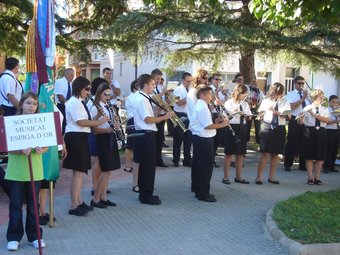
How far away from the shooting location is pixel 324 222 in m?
6.48

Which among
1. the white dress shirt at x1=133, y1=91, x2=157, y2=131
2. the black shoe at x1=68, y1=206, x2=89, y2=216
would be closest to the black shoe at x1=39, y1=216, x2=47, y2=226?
the black shoe at x1=68, y1=206, x2=89, y2=216

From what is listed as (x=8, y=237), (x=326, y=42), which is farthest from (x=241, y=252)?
(x=326, y=42)

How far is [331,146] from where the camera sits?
443 inches

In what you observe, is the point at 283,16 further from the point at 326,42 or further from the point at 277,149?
the point at 326,42

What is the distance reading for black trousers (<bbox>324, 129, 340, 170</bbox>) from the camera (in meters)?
11.1

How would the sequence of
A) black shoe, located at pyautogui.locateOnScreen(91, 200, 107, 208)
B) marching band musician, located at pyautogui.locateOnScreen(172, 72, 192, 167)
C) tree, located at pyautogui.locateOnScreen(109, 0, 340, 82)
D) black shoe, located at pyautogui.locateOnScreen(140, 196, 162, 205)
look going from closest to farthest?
black shoe, located at pyautogui.locateOnScreen(91, 200, 107, 208), black shoe, located at pyautogui.locateOnScreen(140, 196, 162, 205), marching band musician, located at pyautogui.locateOnScreen(172, 72, 192, 167), tree, located at pyautogui.locateOnScreen(109, 0, 340, 82)

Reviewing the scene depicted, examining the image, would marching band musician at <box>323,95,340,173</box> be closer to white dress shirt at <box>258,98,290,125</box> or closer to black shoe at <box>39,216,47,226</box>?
white dress shirt at <box>258,98,290,125</box>

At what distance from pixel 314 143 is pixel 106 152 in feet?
14.9

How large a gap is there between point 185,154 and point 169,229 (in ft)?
15.2

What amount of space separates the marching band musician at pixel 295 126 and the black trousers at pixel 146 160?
4114mm

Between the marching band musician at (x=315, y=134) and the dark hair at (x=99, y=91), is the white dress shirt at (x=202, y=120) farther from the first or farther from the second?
the marching band musician at (x=315, y=134)

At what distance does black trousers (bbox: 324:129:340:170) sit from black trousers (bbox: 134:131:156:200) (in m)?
5.07

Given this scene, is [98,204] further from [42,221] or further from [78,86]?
[78,86]

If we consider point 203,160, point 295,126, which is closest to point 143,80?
point 203,160
